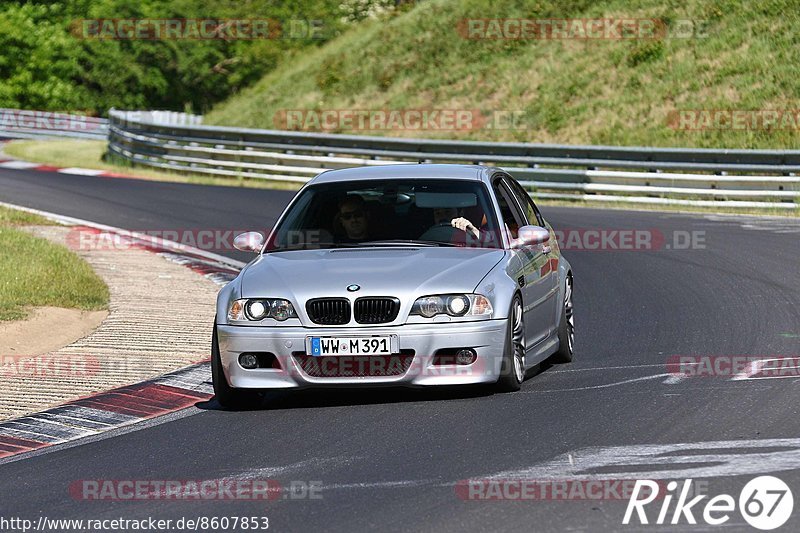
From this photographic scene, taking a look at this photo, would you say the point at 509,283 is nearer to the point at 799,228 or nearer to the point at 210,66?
the point at 799,228

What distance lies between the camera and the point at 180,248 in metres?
17.9

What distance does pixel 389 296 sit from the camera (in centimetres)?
844

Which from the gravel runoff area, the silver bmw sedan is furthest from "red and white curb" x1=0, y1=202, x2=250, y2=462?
the silver bmw sedan

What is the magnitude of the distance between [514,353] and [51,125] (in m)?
50.3

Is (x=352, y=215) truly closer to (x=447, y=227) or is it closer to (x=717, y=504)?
(x=447, y=227)

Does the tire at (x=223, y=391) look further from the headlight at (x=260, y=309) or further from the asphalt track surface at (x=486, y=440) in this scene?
the headlight at (x=260, y=309)

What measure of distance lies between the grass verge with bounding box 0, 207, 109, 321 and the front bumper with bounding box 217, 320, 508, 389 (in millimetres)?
4210

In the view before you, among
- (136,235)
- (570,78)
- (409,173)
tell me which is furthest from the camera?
(570,78)

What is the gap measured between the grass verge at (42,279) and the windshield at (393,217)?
141 inches

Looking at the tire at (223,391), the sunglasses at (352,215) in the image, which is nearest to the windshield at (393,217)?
the sunglasses at (352,215)

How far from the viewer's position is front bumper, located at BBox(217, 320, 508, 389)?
8391 mm

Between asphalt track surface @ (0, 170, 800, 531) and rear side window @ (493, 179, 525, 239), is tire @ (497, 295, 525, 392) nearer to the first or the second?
asphalt track surface @ (0, 170, 800, 531)

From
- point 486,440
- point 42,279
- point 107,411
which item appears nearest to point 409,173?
point 107,411

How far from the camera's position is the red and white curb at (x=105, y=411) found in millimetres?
8211
